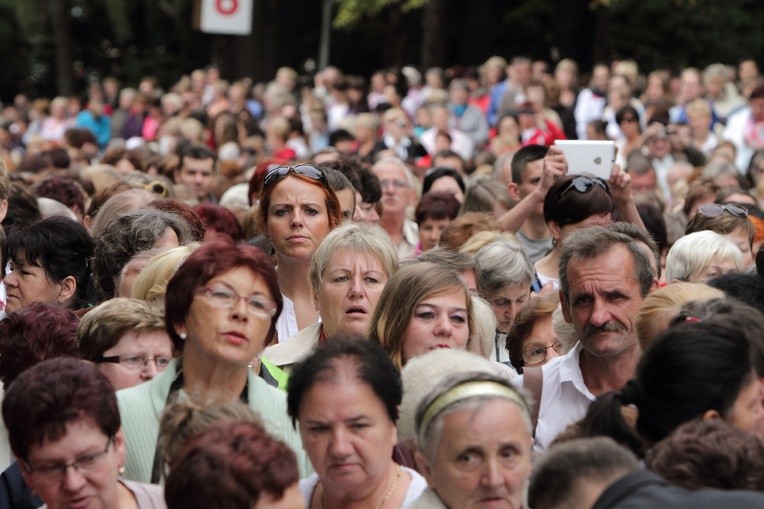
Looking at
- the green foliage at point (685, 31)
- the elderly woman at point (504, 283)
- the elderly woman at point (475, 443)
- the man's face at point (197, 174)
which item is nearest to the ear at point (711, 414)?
the elderly woman at point (475, 443)

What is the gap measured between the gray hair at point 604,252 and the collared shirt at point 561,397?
33cm

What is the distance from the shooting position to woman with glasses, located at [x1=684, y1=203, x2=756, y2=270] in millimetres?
8859

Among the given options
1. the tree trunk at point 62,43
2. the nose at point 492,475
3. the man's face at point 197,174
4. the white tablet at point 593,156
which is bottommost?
the tree trunk at point 62,43

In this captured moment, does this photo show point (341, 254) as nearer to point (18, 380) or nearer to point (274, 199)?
point (274, 199)

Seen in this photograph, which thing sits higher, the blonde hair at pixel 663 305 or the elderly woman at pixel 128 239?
the blonde hair at pixel 663 305

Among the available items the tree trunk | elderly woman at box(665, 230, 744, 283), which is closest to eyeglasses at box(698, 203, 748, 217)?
elderly woman at box(665, 230, 744, 283)

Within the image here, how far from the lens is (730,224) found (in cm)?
889

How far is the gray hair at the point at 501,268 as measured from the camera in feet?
26.9

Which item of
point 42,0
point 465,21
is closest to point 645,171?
point 465,21

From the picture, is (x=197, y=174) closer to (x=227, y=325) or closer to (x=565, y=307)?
(x=565, y=307)

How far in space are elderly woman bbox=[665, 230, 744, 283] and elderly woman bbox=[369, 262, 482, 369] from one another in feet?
6.16

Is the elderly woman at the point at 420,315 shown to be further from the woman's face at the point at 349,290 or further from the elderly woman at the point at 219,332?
the elderly woman at the point at 219,332

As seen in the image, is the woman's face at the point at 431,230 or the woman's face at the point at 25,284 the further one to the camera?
the woman's face at the point at 431,230

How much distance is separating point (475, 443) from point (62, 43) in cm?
3358
